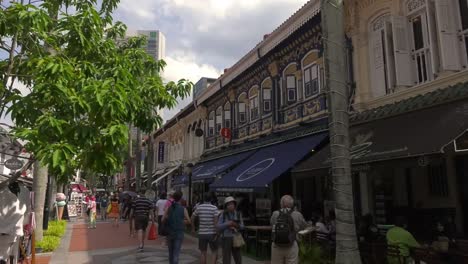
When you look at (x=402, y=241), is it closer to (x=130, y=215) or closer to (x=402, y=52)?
→ (x=402, y=52)

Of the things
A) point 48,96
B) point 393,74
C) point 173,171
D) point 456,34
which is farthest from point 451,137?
point 173,171

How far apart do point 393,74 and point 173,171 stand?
20.3 metres

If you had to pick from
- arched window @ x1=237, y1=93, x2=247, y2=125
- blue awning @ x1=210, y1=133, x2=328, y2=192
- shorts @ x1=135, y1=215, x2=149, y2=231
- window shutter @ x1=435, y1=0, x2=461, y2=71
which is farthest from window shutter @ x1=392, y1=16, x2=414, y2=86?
arched window @ x1=237, y1=93, x2=247, y2=125

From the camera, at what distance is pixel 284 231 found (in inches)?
260

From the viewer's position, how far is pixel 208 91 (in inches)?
853

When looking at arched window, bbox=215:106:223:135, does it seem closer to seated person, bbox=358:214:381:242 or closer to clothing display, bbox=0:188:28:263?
seated person, bbox=358:214:381:242

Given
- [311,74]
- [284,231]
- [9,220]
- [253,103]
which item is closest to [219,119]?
[253,103]

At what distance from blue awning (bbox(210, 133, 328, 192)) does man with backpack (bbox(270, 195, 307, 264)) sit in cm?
354

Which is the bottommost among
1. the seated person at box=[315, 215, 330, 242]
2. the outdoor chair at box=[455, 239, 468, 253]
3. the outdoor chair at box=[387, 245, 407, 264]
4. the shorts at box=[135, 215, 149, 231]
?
the outdoor chair at box=[387, 245, 407, 264]

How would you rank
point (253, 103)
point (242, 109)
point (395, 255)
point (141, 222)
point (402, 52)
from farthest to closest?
point (242, 109) → point (253, 103) → point (141, 222) → point (402, 52) → point (395, 255)

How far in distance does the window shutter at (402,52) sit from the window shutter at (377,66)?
0.65 meters

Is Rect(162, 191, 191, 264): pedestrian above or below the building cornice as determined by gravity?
below

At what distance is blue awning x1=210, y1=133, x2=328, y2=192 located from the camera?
10875 mm

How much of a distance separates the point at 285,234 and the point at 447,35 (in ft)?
17.1
